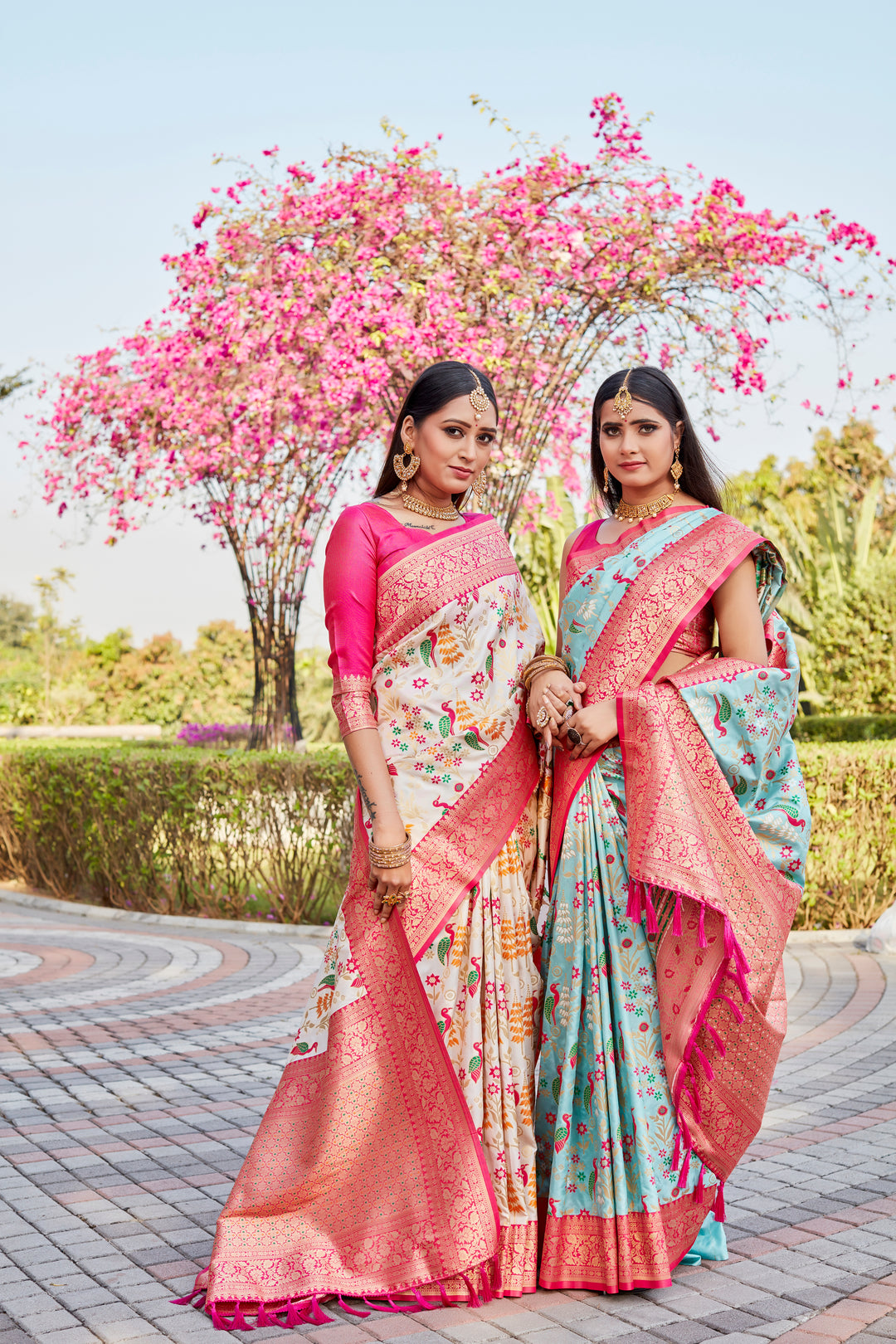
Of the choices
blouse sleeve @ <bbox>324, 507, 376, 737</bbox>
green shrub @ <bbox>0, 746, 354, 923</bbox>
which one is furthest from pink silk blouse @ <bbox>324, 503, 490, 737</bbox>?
green shrub @ <bbox>0, 746, 354, 923</bbox>

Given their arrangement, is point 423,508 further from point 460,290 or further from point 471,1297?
point 460,290

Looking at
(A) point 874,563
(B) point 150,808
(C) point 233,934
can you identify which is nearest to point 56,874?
(B) point 150,808

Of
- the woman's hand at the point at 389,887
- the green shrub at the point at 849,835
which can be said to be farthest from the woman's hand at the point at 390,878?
the green shrub at the point at 849,835

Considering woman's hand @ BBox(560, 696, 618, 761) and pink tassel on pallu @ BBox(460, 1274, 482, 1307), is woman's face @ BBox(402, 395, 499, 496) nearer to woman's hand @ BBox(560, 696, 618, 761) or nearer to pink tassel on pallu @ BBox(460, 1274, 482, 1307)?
woman's hand @ BBox(560, 696, 618, 761)

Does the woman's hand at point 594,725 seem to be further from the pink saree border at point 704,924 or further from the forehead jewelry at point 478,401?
the forehead jewelry at point 478,401

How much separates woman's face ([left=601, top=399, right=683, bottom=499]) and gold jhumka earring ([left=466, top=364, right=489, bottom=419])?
11.0 inches

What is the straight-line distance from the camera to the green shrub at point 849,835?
7066 mm

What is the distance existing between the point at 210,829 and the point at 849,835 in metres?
3.90

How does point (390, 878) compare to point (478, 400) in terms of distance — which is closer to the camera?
point (390, 878)

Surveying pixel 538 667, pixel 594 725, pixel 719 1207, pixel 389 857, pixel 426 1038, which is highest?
pixel 538 667

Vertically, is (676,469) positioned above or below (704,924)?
above

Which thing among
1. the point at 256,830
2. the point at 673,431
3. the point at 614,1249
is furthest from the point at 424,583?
the point at 256,830

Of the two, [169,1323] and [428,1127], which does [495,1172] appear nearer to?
[428,1127]

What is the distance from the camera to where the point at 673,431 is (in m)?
2.77
